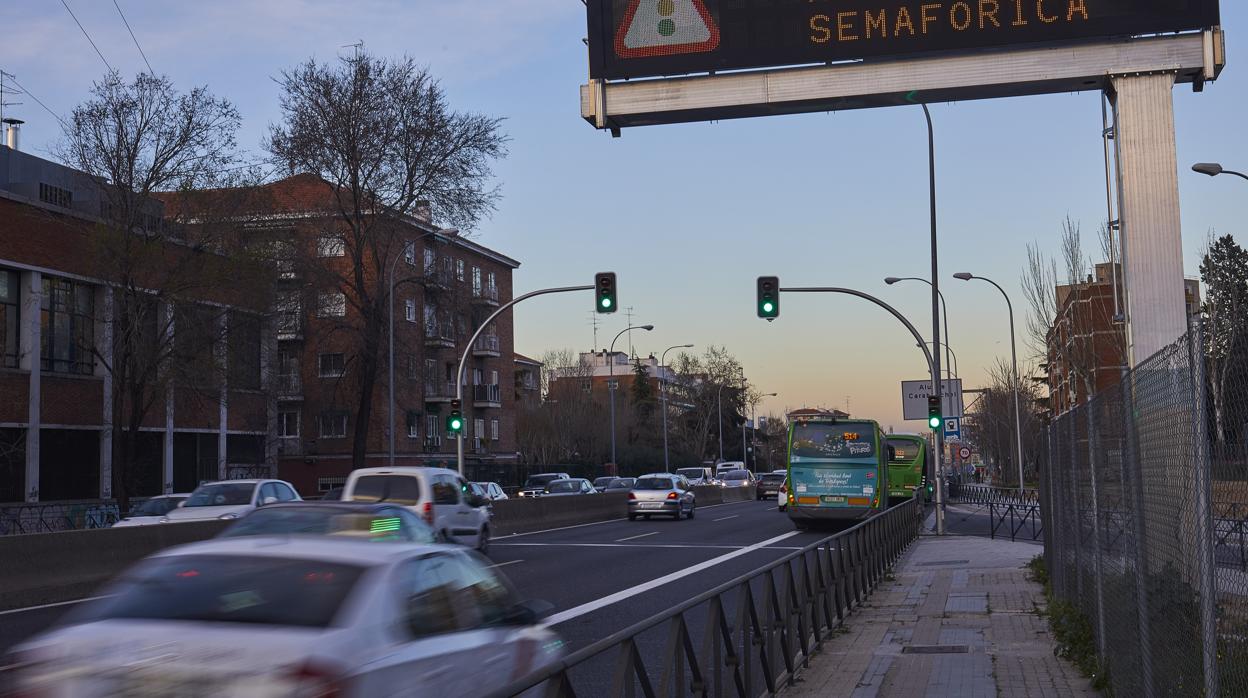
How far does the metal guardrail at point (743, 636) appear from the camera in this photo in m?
5.73

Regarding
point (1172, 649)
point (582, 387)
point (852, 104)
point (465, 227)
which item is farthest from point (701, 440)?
point (1172, 649)

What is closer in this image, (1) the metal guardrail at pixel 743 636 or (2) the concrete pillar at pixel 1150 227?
(1) the metal guardrail at pixel 743 636

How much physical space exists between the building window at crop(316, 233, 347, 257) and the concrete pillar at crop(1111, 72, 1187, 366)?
114 feet

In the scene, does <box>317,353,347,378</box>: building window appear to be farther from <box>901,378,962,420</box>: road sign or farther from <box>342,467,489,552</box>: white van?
<box>342,467,489,552</box>: white van

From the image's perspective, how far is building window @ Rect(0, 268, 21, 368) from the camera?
38.6m

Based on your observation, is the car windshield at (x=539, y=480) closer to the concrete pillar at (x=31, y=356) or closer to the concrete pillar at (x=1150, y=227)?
the concrete pillar at (x=31, y=356)

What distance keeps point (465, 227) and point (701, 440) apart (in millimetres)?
82049

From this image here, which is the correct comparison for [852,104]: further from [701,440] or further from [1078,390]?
[701,440]

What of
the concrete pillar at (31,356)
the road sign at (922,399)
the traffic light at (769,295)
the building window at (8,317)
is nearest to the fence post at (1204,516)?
the traffic light at (769,295)

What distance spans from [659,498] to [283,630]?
3536 centimetres

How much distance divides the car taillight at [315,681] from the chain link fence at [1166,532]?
344cm

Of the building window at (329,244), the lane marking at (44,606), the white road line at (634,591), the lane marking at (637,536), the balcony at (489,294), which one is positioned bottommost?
the lane marking at (637,536)

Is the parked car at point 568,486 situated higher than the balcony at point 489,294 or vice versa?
the balcony at point 489,294

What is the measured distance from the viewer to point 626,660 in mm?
5855
